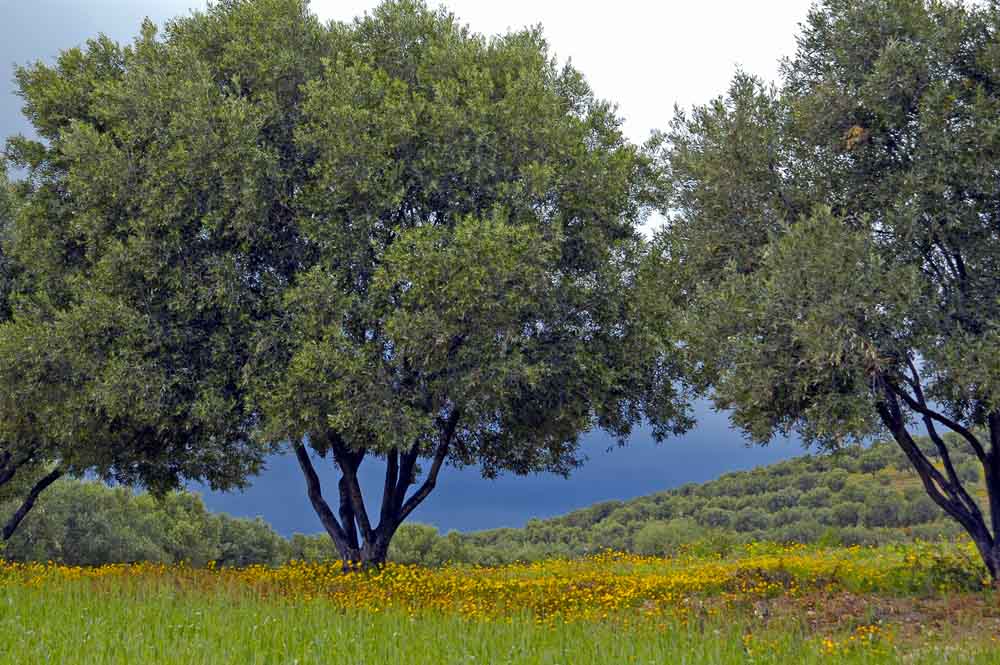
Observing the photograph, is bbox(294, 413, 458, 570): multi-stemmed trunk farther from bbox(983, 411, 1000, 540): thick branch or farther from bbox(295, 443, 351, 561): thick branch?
bbox(983, 411, 1000, 540): thick branch

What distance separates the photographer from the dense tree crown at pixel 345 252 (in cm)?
2086

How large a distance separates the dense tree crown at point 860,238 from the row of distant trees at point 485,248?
3.4 inches

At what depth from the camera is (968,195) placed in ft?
65.5

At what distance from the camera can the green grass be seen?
1166 cm

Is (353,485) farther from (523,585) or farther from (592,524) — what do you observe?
(592,524)

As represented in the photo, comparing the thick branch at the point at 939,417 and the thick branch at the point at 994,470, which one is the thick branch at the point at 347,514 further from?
the thick branch at the point at 994,470

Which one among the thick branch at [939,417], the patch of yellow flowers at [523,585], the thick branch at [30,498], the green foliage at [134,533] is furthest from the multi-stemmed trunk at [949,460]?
the green foliage at [134,533]

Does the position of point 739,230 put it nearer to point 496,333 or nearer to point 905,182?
point 905,182

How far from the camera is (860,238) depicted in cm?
1867

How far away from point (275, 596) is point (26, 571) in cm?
1014

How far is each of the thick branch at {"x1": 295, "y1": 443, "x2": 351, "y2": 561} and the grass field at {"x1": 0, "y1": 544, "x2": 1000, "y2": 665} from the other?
2.23 m

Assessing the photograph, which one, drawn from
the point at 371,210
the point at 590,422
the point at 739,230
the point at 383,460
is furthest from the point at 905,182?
the point at 383,460

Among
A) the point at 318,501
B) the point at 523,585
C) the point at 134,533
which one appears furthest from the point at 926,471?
the point at 134,533

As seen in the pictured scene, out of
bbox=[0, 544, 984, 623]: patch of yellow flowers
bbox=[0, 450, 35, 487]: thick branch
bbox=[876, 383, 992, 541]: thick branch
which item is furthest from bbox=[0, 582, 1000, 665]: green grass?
bbox=[0, 450, 35, 487]: thick branch
